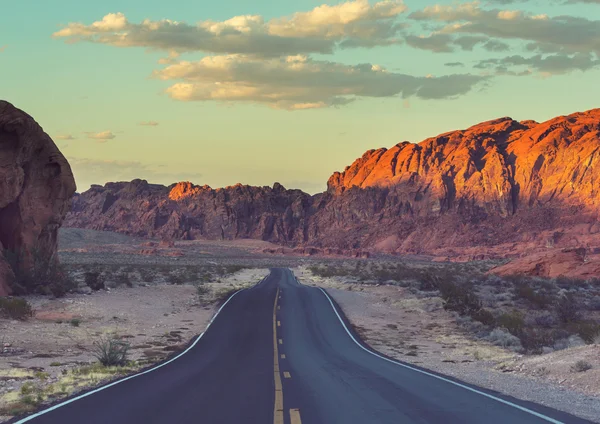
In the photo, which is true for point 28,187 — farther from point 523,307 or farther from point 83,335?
point 523,307

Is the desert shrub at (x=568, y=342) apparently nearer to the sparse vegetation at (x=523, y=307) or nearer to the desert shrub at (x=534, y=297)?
the sparse vegetation at (x=523, y=307)

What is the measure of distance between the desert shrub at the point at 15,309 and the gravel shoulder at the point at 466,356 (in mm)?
14459

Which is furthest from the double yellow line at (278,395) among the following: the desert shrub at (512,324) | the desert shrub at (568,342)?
the desert shrub at (512,324)

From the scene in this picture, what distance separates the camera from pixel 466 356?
21891 mm

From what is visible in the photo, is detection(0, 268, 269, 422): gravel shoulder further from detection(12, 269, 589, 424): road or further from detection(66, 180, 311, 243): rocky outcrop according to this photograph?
detection(66, 180, 311, 243): rocky outcrop

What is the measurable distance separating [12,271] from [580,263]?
46.8 m

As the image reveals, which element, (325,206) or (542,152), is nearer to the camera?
(542,152)

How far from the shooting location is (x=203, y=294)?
4559 centimetres

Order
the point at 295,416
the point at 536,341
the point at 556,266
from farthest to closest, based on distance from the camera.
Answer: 1. the point at 556,266
2. the point at 536,341
3. the point at 295,416

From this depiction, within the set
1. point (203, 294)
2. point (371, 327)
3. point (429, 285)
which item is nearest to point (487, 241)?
point (429, 285)

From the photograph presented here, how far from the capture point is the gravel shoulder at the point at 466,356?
14062mm

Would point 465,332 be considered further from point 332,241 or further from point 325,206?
point 325,206

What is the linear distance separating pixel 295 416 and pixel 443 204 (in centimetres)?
12969

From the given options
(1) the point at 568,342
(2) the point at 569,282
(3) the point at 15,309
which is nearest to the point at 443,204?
(2) the point at 569,282
